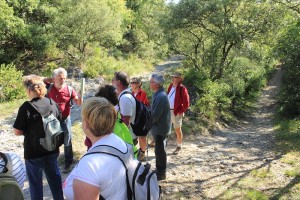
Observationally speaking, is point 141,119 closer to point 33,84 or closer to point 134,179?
point 33,84

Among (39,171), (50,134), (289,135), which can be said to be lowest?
Answer: (289,135)

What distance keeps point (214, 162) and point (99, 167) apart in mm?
4839

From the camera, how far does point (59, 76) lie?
14.7 feet

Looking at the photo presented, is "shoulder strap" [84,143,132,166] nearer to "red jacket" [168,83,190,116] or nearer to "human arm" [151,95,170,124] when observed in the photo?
"human arm" [151,95,170,124]

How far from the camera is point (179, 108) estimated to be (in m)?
6.20

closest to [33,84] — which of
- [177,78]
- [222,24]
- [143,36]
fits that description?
[177,78]

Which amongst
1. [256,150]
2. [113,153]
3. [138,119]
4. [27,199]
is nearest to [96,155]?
[113,153]

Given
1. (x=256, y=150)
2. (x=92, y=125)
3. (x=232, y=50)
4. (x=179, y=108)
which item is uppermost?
(x=232, y=50)

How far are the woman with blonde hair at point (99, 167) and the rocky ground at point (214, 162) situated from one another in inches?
116

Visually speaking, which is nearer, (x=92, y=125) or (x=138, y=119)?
(x=92, y=125)

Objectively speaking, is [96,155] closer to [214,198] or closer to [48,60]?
[214,198]

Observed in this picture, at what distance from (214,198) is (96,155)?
332 centimetres

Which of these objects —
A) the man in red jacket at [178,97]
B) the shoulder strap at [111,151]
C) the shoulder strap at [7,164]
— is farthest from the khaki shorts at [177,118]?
the shoulder strap at [7,164]

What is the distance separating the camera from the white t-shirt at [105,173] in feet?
5.78
